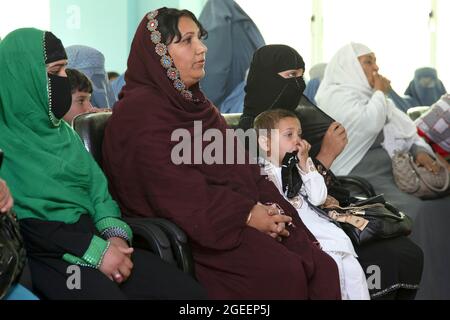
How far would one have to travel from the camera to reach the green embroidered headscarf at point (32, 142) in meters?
1.94

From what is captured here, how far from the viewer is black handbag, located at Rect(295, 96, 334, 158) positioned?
303cm

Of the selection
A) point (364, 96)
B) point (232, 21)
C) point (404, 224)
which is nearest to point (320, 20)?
point (232, 21)

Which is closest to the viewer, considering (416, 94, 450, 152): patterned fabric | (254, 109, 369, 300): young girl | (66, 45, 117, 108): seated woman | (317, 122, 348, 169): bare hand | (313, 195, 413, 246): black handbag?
(254, 109, 369, 300): young girl

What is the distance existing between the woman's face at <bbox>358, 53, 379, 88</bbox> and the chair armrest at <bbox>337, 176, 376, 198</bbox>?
77cm

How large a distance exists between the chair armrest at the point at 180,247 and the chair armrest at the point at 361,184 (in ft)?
3.45

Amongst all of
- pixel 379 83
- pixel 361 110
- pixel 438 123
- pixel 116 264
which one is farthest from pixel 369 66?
pixel 116 264

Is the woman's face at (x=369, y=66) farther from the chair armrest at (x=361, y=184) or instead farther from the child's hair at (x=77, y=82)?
the child's hair at (x=77, y=82)

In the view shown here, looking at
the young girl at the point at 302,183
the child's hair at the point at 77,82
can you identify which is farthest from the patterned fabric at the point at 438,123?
the child's hair at the point at 77,82

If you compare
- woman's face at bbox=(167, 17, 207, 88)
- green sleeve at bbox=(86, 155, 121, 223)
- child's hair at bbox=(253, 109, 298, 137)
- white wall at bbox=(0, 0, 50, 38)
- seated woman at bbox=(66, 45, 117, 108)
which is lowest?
white wall at bbox=(0, 0, 50, 38)

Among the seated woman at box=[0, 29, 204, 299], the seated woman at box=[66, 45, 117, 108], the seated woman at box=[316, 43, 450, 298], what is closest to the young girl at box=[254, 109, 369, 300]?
the seated woman at box=[0, 29, 204, 299]

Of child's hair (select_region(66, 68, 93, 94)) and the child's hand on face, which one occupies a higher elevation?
child's hair (select_region(66, 68, 93, 94))

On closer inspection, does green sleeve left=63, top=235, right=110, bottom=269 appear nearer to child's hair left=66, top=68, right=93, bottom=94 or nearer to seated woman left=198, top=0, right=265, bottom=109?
child's hair left=66, top=68, right=93, bottom=94

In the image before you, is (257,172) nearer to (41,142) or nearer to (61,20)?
(41,142)

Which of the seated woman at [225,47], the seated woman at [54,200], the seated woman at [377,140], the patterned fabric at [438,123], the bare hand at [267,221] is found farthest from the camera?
the seated woman at [225,47]
